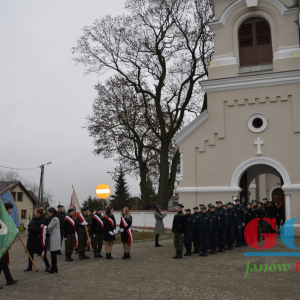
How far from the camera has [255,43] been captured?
18922mm

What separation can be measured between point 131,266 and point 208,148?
919cm

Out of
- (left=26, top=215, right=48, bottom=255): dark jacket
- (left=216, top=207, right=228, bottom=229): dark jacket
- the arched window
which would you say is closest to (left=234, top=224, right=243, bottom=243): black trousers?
(left=216, top=207, right=228, bottom=229): dark jacket

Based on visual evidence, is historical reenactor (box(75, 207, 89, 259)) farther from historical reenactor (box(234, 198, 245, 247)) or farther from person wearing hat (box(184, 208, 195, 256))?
historical reenactor (box(234, 198, 245, 247))

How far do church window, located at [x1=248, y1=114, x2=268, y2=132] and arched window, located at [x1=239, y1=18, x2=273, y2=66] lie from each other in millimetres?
2825

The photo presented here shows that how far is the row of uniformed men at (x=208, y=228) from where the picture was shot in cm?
1203

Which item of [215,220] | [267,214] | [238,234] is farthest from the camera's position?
[267,214]

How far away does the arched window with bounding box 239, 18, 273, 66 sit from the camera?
1869 cm

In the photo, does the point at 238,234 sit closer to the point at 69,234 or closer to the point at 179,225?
the point at 179,225

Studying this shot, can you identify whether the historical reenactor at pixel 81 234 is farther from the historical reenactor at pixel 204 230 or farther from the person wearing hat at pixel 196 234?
the historical reenactor at pixel 204 230

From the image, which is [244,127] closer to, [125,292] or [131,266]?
[131,266]

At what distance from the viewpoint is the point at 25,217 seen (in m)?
60.2

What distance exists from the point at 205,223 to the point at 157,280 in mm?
4430

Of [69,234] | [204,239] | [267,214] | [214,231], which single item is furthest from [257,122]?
[69,234]

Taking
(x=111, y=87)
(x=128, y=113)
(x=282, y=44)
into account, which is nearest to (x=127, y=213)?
(x=282, y=44)
